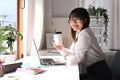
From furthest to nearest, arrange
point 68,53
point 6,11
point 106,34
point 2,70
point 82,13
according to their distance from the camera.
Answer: point 106,34 < point 6,11 < point 68,53 < point 82,13 < point 2,70

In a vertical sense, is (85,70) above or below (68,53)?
below

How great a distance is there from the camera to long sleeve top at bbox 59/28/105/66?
196 cm

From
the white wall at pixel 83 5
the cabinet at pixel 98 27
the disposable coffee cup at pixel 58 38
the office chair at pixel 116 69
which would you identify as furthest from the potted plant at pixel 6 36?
the cabinet at pixel 98 27

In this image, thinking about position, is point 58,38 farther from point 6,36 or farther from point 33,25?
point 33,25

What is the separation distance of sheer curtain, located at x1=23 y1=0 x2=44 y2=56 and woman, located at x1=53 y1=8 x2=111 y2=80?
0.62 m

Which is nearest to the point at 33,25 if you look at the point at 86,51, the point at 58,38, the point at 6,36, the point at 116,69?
the point at 58,38

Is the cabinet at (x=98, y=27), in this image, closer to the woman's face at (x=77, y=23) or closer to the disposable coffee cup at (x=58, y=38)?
the woman's face at (x=77, y=23)

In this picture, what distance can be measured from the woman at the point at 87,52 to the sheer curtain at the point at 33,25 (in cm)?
62

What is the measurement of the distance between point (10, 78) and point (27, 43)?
1.17 metres

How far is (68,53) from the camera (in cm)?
230

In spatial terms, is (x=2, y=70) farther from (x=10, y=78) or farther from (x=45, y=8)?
(x=45, y=8)

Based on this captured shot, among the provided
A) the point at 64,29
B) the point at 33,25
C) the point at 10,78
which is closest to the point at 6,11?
the point at 33,25

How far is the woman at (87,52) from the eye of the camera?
1.97 m

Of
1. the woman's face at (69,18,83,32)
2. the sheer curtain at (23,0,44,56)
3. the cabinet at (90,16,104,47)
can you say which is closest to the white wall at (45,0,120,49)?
the cabinet at (90,16,104,47)
